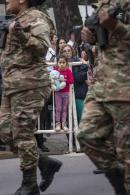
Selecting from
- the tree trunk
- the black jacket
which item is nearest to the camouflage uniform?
the black jacket

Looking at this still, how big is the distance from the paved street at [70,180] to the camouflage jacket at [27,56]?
1294mm

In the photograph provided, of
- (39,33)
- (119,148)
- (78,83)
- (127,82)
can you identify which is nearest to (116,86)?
(127,82)

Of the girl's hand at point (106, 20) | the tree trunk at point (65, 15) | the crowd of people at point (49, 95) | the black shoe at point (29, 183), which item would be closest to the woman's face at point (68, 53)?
the crowd of people at point (49, 95)

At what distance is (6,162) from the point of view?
10352mm

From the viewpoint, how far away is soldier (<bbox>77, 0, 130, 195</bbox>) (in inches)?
219

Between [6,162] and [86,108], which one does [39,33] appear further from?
[6,162]

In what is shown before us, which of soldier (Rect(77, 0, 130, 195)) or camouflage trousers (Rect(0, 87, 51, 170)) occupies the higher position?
soldier (Rect(77, 0, 130, 195))

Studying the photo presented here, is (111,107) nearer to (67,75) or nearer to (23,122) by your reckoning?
(23,122)

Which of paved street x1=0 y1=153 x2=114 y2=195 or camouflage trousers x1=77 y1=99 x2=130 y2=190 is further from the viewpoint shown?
paved street x1=0 y1=153 x2=114 y2=195

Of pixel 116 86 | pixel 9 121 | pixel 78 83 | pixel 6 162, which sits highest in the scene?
pixel 116 86

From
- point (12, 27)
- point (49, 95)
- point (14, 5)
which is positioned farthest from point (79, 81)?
point (12, 27)

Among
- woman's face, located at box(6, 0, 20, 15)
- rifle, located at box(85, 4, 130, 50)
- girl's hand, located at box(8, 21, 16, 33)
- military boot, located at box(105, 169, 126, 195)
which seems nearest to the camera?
rifle, located at box(85, 4, 130, 50)

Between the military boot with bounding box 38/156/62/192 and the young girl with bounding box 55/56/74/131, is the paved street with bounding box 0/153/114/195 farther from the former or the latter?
the young girl with bounding box 55/56/74/131

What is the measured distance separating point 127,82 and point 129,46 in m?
0.27
